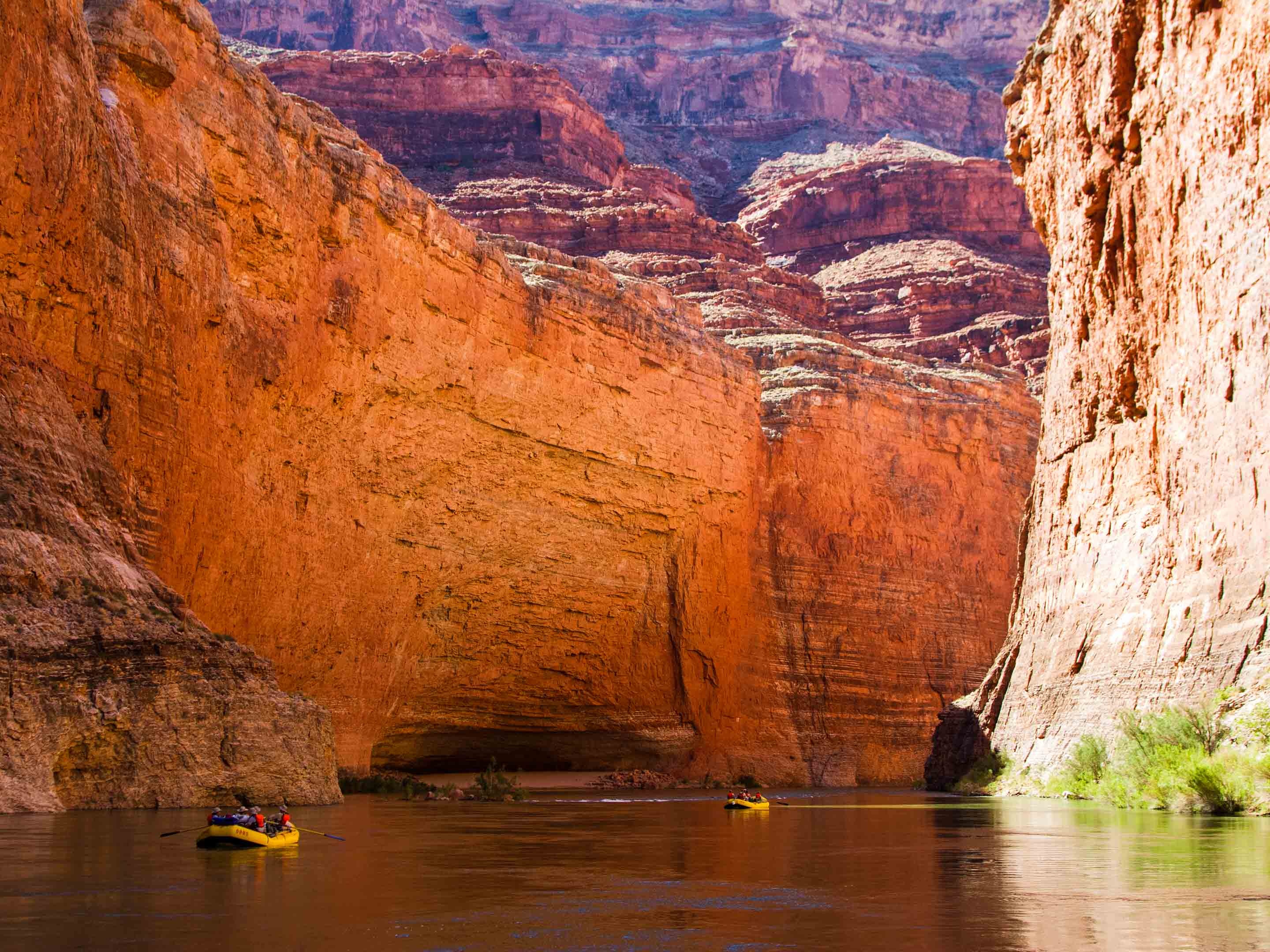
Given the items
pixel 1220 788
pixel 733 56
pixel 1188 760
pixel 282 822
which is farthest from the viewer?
pixel 733 56

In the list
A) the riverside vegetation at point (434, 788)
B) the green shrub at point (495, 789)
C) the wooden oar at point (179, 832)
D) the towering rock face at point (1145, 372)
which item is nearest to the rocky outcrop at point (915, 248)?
the towering rock face at point (1145, 372)

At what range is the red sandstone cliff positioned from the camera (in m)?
20.8

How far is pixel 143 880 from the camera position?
9.64 meters

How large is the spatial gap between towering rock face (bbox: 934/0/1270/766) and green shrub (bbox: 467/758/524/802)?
1080 centimetres

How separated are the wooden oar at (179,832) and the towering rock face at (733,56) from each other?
91.2m

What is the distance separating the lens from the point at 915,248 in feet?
275

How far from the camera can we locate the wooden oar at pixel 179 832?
12.4 meters

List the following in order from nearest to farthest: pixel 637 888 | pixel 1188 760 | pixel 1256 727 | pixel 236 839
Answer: pixel 637 888, pixel 236 839, pixel 1256 727, pixel 1188 760

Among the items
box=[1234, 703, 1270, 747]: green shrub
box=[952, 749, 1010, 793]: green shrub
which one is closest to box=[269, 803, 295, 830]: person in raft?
box=[1234, 703, 1270, 747]: green shrub

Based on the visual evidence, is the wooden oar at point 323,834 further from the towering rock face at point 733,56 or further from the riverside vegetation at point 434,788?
the towering rock face at point 733,56

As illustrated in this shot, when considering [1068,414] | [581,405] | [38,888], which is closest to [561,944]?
[38,888]

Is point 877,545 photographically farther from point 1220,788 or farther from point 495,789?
point 1220,788

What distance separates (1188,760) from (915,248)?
6874 cm

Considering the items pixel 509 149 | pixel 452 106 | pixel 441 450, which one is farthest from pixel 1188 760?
pixel 452 106
